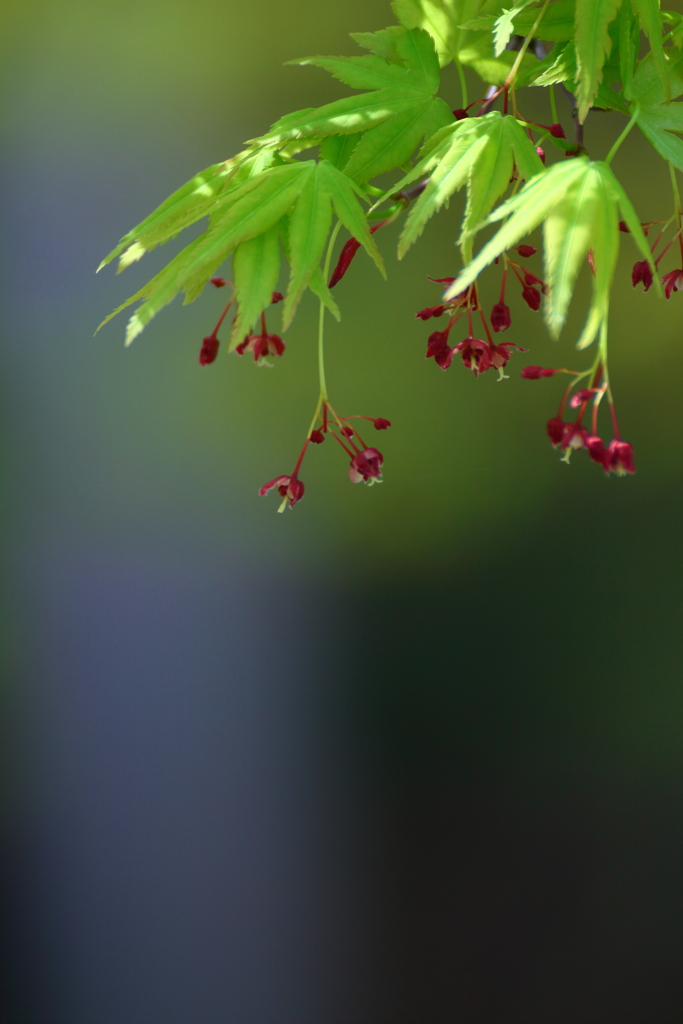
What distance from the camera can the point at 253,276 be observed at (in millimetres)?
488

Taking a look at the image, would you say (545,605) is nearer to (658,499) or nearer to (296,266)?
(658,499)

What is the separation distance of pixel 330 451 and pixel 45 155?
679 mm

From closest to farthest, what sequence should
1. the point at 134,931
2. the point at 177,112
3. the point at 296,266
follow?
the point at 296,266
the point at 177,112
the point at 134,931

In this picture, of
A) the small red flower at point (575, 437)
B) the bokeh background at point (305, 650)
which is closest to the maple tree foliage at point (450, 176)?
the small red flower at point (575, 437)

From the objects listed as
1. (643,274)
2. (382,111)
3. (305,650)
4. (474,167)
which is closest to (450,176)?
(474,167)

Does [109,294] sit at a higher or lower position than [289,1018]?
higher

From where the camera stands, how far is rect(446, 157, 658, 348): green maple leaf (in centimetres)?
39

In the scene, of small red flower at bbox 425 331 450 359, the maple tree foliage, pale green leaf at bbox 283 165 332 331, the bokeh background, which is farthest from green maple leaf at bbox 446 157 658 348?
the bokeh background

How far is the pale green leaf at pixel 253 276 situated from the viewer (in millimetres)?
476

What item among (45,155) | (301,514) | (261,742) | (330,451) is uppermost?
(45,155)

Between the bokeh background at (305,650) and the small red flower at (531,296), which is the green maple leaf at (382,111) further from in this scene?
the bokeh background at (305,650)

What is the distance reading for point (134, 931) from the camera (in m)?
1.35

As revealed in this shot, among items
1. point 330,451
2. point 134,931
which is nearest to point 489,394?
point 330,451

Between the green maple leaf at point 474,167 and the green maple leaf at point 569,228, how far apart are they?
6 cm
